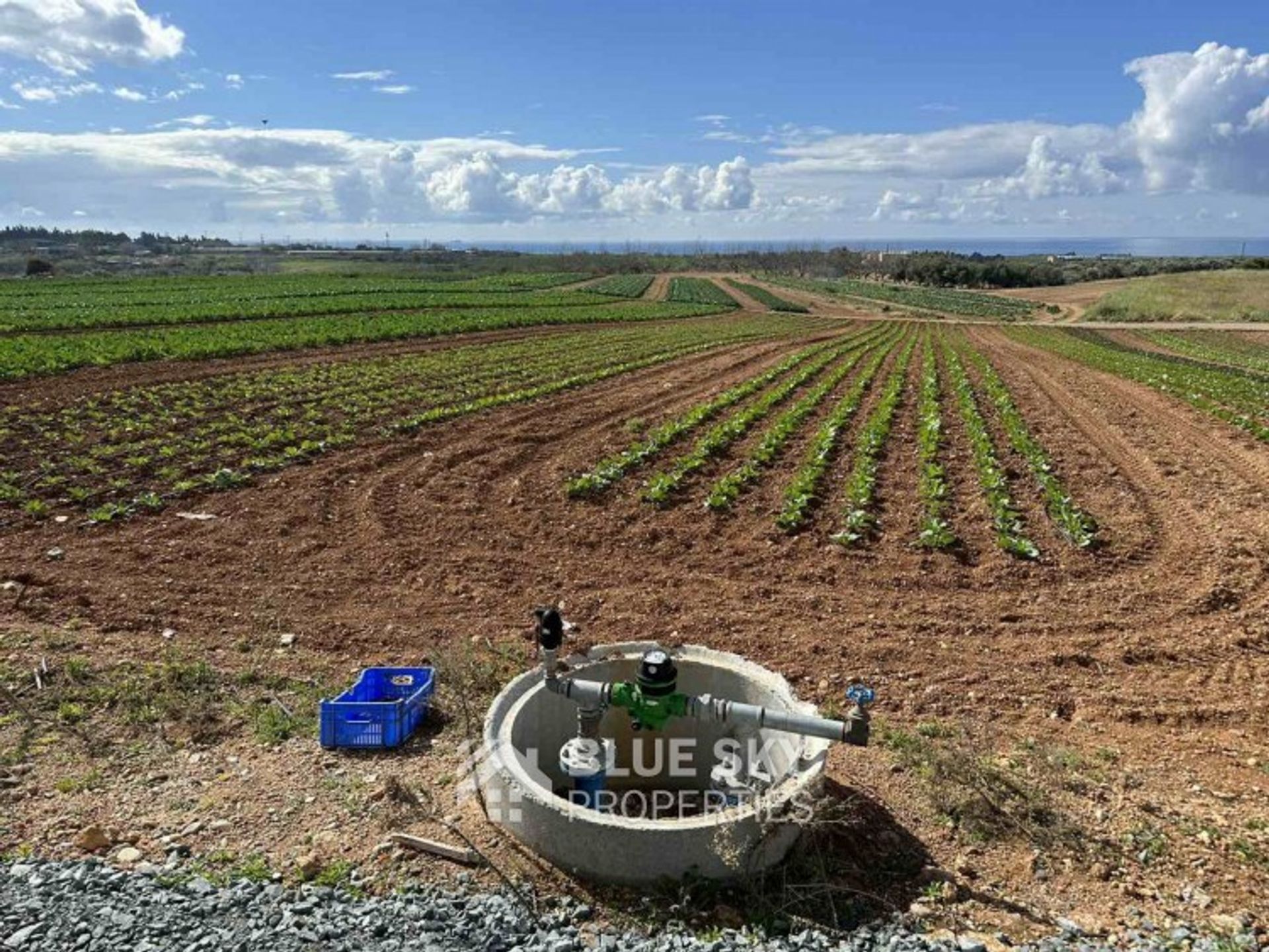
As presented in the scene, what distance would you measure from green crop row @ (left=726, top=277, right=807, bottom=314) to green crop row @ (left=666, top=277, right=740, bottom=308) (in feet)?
8.01

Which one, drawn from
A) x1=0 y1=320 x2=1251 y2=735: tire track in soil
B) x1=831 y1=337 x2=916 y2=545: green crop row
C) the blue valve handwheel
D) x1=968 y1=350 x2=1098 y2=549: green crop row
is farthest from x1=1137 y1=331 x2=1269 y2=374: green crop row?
the blue valve handwheel

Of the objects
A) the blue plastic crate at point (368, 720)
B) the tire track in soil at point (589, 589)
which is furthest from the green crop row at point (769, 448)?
the blue plastic crate at point (368, 720)

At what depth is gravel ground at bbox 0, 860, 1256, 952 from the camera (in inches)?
157

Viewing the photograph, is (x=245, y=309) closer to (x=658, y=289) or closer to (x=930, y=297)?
(x=658, y=289)

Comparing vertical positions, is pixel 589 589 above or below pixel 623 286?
below

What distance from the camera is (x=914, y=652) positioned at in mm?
7734

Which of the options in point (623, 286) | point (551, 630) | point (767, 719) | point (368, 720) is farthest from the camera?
point (623, 286)

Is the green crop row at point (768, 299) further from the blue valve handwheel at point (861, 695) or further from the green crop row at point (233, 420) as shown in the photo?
the blue valve handwheel at point (861, 695)

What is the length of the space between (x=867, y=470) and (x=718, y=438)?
315 cm

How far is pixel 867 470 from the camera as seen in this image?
44.7 feet

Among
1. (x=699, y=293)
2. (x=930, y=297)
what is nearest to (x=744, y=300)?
(x=699, y=293)

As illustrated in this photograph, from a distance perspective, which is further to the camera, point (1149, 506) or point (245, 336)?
point (245, 336)

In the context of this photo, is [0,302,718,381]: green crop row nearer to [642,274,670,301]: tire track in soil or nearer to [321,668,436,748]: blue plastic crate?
[321,668,436,748]: blue plastic crate

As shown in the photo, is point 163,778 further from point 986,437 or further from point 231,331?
point 231,331
